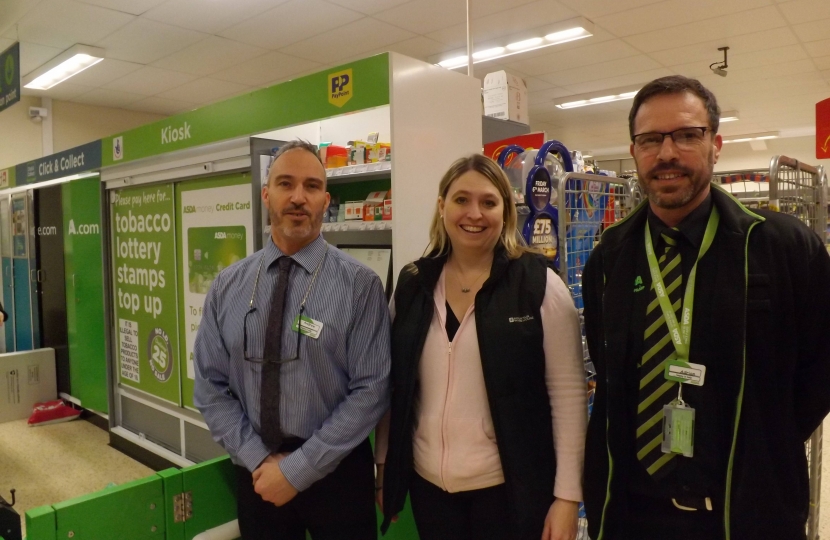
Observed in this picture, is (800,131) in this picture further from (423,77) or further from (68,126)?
(68,126)

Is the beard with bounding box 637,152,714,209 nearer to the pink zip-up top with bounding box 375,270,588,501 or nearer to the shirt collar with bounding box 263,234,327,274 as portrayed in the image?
the pink zip-up top with bounding box 375,270,588,501

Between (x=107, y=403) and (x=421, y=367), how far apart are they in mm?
4194

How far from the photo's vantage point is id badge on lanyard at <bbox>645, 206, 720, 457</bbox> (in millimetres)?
1272

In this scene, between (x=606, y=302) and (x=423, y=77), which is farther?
(x=423, y=77)

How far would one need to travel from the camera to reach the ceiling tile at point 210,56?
6.24 m

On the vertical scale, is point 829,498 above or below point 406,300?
below

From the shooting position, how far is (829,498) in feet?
12.3

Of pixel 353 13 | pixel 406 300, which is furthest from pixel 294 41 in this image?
pixel 406 300

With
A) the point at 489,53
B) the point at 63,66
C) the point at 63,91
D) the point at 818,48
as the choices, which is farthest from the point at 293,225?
the point at 63,91

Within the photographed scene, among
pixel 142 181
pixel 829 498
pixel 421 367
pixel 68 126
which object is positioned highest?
pixel 68 126

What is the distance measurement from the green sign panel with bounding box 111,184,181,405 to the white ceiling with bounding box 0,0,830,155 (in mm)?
2098

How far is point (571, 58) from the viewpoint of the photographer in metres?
6.85

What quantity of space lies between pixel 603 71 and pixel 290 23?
161 inches

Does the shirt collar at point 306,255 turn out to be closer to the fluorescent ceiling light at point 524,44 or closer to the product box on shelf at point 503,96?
the product box on shelf at point 503,96
